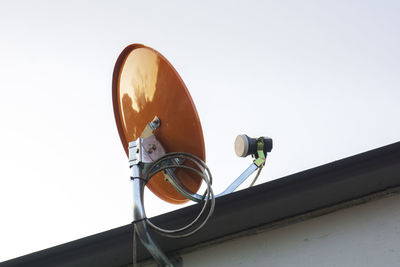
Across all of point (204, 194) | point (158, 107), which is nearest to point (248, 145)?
point (204, 194)

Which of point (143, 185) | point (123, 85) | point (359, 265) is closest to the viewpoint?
point (359, 265)

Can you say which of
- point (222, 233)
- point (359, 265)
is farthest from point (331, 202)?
point (222, 233)

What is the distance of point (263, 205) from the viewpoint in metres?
2.92

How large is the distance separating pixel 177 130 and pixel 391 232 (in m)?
1.27

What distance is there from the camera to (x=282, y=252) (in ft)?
9.49

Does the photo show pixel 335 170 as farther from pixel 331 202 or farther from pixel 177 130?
pixel 177 130

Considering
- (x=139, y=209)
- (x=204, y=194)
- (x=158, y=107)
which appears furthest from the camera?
(x=158, y=107)

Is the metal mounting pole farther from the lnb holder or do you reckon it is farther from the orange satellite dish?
the lnb holder

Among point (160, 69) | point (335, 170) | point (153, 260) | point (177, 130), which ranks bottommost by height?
point (153, 260)

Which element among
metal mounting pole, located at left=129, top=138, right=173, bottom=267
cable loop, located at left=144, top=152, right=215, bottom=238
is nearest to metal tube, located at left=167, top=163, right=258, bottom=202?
cable loop, located at left=144, top=152, right=215, bottom=238

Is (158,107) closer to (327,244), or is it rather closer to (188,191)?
(188,191)

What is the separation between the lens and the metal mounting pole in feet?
9.09

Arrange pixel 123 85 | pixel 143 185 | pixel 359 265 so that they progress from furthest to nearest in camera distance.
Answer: pixel 123 85, pixel 143 185, pixel 359 265

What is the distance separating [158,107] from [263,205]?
842 mm
